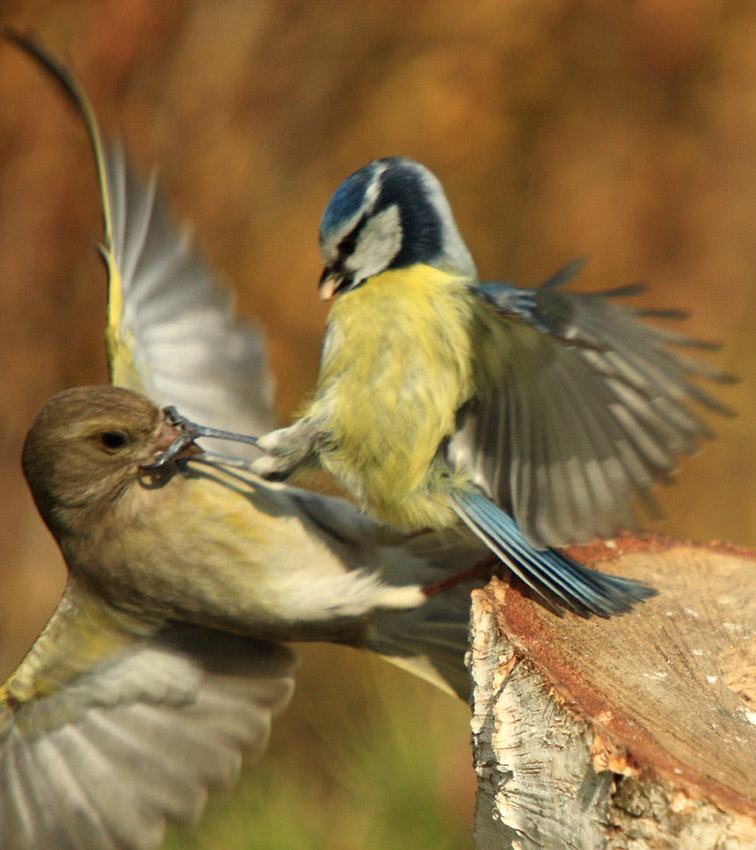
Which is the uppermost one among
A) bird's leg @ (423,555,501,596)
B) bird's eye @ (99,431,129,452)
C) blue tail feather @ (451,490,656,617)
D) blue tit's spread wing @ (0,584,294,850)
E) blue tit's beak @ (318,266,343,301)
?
blue tit's beak @ (318,266,343,301)

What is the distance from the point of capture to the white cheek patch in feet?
6.27

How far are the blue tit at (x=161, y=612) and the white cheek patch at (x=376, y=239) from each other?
0.51 meters

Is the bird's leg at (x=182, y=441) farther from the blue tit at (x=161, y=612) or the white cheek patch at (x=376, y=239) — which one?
the white cheek patch at (x=376, y=239)

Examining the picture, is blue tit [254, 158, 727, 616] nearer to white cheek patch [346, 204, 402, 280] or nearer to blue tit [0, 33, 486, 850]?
white cheek patch [346, 204, 402, 280]

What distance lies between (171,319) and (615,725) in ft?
5.54

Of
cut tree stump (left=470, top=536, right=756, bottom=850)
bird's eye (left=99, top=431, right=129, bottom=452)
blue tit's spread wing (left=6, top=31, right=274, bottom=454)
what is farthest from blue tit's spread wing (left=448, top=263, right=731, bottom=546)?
blue tit's spread wing (left=6, top=31, right=274, bottom=454)

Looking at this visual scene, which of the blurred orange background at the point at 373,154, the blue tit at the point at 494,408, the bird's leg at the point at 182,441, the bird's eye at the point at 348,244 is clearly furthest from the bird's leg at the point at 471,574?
the blurred orange background at the point at 373,154

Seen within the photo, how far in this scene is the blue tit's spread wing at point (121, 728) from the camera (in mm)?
2006

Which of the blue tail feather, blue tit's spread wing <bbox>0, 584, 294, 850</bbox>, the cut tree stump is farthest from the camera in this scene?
blue tit's spread wing <bbox>0, 584, 294, 850</bbox>

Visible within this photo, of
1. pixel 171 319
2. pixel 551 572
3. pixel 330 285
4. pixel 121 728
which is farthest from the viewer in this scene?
pixel 171 319

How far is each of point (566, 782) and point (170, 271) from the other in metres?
1.81

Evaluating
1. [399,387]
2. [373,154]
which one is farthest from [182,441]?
[373,154]

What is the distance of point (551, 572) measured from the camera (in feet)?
5.08

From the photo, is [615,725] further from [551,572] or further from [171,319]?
[171,319]
